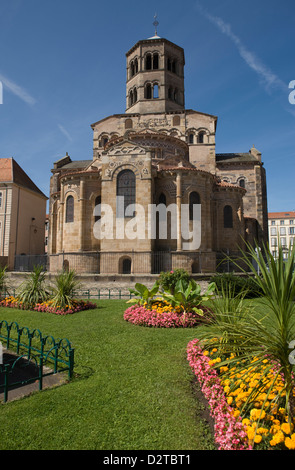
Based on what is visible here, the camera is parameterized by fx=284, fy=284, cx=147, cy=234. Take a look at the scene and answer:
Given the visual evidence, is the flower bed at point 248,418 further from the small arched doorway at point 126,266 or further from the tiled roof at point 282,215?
the tiled roof at point 282,215

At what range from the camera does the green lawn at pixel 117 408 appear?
368 cm

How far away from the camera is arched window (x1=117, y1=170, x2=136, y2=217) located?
2322 cm

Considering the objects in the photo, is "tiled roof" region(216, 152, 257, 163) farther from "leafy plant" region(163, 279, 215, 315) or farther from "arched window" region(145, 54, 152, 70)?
"leafy plant" region(163, 279, 215, 315)

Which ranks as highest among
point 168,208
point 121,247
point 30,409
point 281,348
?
point 168,208

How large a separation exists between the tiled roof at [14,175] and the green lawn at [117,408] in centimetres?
3193

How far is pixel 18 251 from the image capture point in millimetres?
34469

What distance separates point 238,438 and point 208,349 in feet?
9.20

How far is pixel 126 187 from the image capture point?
921 inches

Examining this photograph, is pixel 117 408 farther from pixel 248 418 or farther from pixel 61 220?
pixel 61 220

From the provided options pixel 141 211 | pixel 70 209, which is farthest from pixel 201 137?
pixel 70 209

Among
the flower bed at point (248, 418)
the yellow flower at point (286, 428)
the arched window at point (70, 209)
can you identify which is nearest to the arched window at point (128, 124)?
the arched window at point (70, 209)

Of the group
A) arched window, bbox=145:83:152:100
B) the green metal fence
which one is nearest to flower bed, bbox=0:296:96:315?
the green metal fence
